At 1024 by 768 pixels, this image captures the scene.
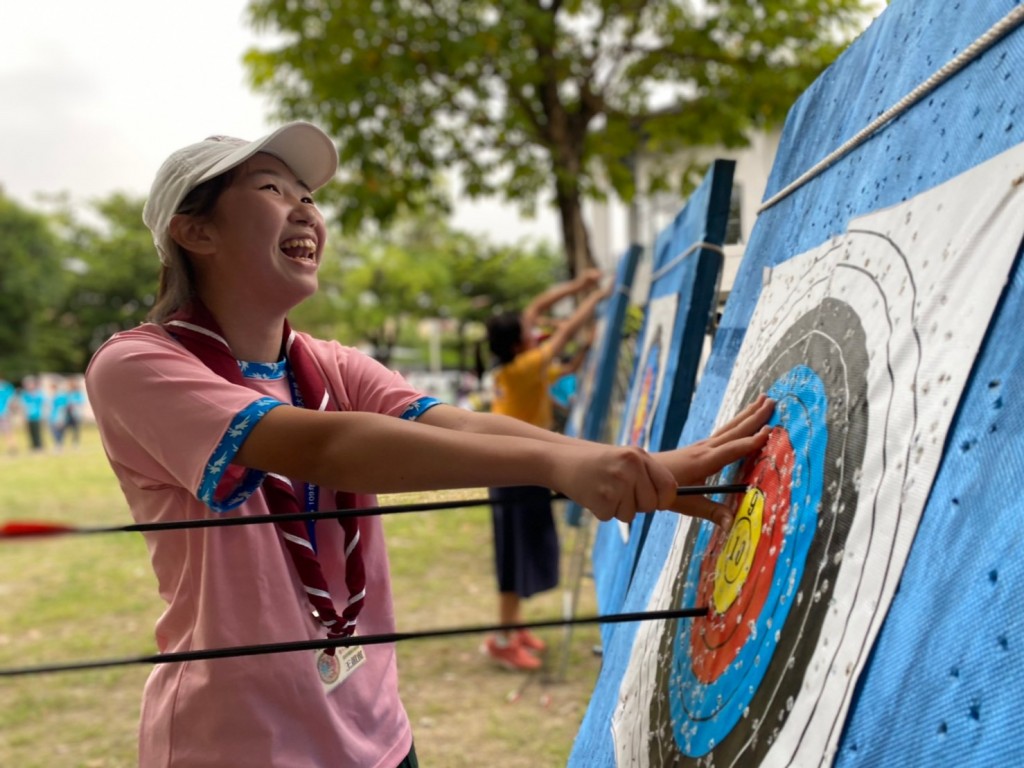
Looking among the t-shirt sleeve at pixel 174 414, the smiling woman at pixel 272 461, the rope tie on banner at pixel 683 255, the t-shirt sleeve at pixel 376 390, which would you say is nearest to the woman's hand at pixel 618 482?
the smiling woman at pixel 272 461

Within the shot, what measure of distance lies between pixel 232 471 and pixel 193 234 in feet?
1.34

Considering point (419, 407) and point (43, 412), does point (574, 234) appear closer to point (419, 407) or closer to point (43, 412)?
point (419, 407)

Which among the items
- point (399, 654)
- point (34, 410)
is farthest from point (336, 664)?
point (34, 410)

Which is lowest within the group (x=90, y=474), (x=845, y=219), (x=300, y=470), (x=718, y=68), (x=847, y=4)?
(x=90, y=474)

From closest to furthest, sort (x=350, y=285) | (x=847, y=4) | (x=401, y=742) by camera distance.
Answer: (x=401, y=742) → (x=847, y=4) → (x=350, y=285)

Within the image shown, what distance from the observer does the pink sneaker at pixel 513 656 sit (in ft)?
14.2

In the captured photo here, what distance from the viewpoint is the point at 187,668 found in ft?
4.14

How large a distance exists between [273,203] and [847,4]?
690cm

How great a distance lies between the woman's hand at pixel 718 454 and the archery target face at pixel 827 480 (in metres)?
0.02

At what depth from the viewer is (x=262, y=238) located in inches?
52.0

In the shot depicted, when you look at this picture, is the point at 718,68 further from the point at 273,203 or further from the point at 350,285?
the point at 350,285

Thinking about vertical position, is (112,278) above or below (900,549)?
below

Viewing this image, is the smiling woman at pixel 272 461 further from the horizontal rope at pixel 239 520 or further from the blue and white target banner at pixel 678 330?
the blue and white target banner at pixel 678 330

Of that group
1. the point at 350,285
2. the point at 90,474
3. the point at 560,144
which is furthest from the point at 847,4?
the point at 350,285
